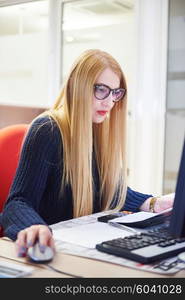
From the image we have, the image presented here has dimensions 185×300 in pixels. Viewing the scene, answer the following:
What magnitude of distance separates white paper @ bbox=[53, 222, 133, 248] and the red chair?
513mm

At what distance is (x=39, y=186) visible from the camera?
1.22 meters

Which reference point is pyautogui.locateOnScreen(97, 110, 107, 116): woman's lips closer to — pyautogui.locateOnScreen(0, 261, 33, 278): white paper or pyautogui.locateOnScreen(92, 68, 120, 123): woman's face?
pyautogui.locateOnScreen(92, 68, 120, 123): woman's face

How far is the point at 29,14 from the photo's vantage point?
5.60 m

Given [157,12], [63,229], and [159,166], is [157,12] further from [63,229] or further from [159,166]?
[63,229]

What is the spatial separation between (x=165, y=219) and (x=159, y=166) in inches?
Answer: 94.4

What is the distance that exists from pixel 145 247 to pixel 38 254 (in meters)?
0.22

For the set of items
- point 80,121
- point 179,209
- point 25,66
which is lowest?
point 179,209

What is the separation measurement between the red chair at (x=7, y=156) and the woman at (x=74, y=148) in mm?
243

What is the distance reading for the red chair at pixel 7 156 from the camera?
5.06ft

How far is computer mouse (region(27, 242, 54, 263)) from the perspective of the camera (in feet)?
2.64

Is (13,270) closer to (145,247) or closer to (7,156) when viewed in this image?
(145,247)

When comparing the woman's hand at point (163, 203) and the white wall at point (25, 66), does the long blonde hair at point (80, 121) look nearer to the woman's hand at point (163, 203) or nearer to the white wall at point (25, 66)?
the woman's hand at point (163, 203)

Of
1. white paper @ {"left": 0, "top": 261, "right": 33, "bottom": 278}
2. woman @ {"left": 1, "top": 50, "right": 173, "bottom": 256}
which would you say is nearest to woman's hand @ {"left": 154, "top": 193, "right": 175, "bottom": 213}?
woman @ {"left": 1, "top": 50, "right": 173, "bottom": 256}

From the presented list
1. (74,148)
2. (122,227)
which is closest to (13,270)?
(122,227)
